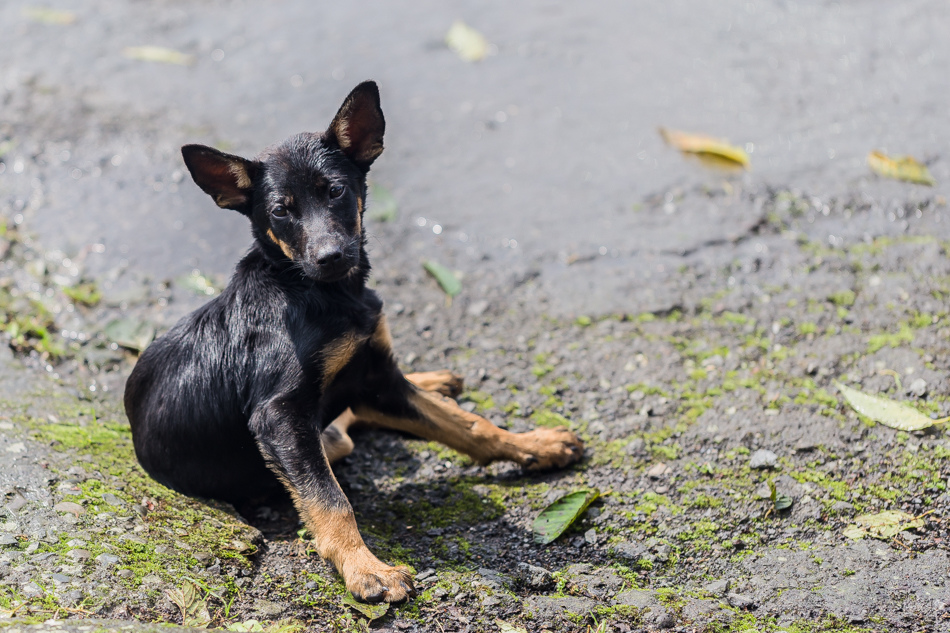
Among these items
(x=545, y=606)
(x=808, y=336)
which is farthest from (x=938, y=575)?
(x=808, y=336)

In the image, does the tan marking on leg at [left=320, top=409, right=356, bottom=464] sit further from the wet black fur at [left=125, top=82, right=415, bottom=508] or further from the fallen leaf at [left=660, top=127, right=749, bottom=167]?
the fallen leaf at [left=660, top=127, right=749, bottom=167]

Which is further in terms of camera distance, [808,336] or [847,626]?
[808,336]

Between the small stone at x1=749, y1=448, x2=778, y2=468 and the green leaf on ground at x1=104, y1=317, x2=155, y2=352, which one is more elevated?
the green leaf on ground at x1=104, y1=317, x2=155, y2=352

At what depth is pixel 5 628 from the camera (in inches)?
110

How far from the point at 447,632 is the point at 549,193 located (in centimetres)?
400

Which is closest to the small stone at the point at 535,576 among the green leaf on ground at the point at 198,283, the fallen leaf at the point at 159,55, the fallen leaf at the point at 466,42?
the green leaf on ground at the point at 198,283

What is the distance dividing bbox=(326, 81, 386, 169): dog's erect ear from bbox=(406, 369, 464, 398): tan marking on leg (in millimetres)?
1342

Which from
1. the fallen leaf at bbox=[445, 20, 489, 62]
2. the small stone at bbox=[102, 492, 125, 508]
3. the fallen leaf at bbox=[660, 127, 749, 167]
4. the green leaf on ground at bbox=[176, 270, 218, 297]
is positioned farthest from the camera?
the fallen leaf at bbox=[445, 20, 489, 62]

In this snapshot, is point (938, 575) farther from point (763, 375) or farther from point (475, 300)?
point (475, 300)

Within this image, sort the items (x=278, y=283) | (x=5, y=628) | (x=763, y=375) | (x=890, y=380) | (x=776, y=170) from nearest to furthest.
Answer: (x=5, y=628) < (x=278, y=283) < (x=890, y=380) < (x=763, y=375) < (x=776, y=170)

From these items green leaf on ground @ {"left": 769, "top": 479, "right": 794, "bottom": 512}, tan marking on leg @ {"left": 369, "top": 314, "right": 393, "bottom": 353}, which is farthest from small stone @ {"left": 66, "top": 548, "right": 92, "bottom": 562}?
green leaf on ground @ {"left": 769, "top": 479, "right": 794, "bottom": 512}

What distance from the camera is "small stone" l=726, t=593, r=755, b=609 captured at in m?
3.33

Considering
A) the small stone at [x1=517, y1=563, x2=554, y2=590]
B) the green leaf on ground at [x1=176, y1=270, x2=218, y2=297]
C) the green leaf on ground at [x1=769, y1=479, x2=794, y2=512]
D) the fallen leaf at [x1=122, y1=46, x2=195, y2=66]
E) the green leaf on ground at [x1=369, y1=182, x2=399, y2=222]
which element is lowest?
the green leaf on ground at [x1=769, y1=479, x2=794, y2=512]

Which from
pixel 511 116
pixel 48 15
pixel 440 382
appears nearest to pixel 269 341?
pixel 440 382
